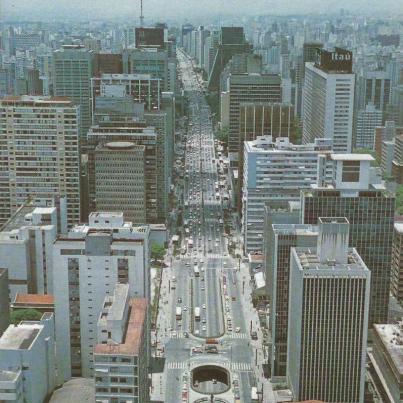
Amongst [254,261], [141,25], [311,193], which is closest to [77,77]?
[141,25]

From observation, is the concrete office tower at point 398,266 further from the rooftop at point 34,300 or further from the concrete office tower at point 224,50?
the concrete office tower at point 224,50

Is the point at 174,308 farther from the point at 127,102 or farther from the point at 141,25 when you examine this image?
the point at 141,25

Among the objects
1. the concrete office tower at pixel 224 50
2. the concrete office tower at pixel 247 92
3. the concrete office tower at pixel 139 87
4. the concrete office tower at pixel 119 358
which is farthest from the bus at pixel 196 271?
the concrete office tower at pixel 224 50

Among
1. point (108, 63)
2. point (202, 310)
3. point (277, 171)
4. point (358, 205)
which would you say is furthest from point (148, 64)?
point (358, 205)

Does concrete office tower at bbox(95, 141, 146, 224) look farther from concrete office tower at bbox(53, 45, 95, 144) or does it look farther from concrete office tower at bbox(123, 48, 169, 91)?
concrete office tower at bbox(53, 45, 95, 144)

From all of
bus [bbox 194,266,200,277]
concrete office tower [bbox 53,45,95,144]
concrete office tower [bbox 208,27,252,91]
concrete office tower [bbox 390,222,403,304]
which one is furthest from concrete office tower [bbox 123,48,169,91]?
concrete office tower [bbox 390,222,403,304]
